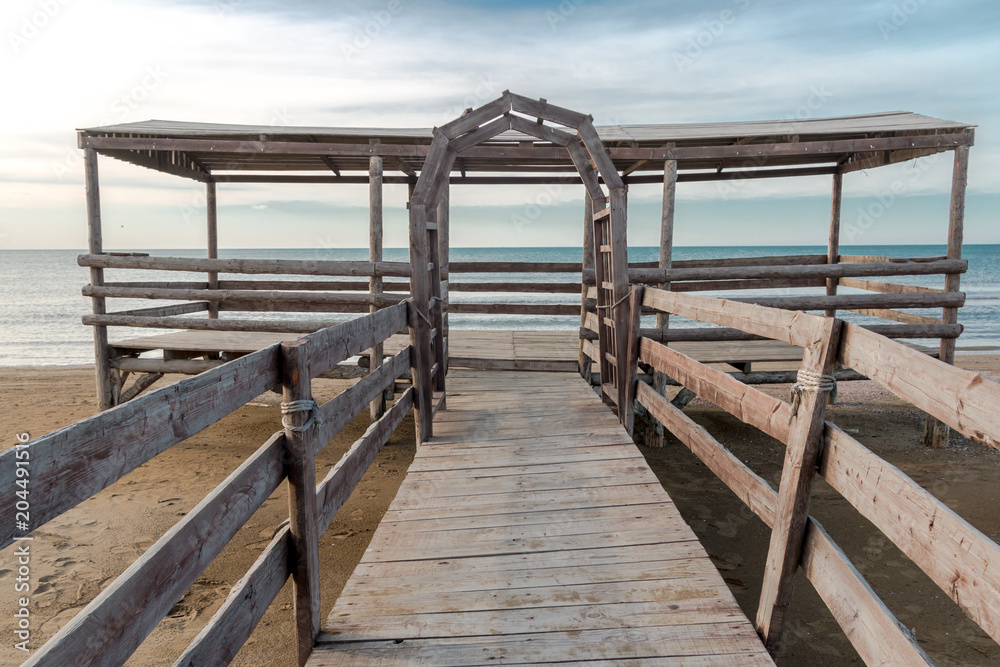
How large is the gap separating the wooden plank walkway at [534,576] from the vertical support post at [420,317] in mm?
627

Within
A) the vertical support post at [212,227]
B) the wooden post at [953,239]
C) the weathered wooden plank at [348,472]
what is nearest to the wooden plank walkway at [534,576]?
the weathered wooden plank at [348,472]

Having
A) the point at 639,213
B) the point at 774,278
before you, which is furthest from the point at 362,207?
the point at 774,278

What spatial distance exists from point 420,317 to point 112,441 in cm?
368

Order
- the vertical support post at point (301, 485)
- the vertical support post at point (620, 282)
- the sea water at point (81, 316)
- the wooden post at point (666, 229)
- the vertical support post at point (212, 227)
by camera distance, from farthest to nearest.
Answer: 1. the sea water at point (81, 316)
2. the vertical support post at point (212, 227)
3. the wooden post at point (666, 229)
4. the vertical support post at point (620, 282)
5. the vertical support post at point (301, 485)

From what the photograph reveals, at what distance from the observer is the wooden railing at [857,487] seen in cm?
140

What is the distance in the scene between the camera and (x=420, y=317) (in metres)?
4.86

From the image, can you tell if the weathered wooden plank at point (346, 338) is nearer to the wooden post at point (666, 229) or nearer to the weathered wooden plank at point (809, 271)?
the weathered wooden plank at point (809, 271)

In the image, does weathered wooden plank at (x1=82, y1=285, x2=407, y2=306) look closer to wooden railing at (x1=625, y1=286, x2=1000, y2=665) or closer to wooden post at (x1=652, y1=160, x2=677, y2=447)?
wooden post at (x1=652, y1=160, x2=677, y2=447)

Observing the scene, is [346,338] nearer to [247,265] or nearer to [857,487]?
[857,487]

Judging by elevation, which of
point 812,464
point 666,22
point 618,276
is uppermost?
point 666,22

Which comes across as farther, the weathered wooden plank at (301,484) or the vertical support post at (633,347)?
A: the vertical support post at (633,347)

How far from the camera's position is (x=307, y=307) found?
24.6ft

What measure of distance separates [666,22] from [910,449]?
9.90m

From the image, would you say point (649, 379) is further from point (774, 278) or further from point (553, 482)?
point (553, 482)
